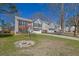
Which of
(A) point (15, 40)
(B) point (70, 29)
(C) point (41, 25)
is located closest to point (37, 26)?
(C) point (41, 25)

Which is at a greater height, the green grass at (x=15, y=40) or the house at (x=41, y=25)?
the house at (x=41, y=25)

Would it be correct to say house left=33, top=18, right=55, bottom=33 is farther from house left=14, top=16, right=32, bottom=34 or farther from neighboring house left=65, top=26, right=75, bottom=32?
neighboring house left=65, top=26, right=75, bottom=32

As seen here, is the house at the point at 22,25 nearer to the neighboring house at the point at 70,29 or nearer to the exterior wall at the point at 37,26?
the exterior wall at the point at 37,26

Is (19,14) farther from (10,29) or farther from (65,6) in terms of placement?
(65,6)

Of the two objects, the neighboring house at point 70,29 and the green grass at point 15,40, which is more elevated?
the neighboring house at point 70,29

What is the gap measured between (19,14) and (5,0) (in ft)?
1.04

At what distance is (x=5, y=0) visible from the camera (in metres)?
6.14

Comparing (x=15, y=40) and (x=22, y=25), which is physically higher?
(x=22, y=25)

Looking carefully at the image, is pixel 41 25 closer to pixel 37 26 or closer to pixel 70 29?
pixel 37 26

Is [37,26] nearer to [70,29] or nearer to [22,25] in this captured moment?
[22,25]

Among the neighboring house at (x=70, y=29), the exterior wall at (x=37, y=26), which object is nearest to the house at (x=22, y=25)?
the exterior wall at (x=37, y=26)

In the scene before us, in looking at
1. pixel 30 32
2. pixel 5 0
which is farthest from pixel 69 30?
pixel 5 0

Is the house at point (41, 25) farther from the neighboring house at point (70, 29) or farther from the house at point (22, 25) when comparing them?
the neighboring house at point (70, 29)

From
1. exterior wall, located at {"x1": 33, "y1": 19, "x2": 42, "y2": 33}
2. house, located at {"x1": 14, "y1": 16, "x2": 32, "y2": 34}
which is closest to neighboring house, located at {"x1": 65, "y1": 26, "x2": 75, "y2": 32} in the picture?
exterior wall, located at {"x1": 33, "y1": 19, "x2": 42, "y2": 33}
